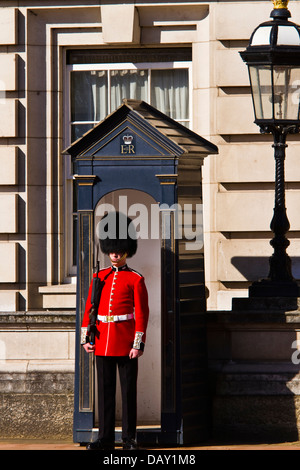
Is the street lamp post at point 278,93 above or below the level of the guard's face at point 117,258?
above

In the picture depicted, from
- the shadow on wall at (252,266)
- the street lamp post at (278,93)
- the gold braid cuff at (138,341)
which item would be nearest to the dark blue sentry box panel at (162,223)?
the gold braid cuff at (138,341)

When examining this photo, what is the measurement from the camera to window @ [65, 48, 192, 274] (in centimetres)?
1098

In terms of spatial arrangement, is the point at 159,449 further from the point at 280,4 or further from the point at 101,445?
the point at 280,4

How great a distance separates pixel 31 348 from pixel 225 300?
78.3 inches

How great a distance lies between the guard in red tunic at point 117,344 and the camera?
8.23 meters

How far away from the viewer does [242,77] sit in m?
10.6

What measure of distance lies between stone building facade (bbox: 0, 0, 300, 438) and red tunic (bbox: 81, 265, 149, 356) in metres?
2.29

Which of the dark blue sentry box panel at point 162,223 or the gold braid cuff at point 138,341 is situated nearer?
the gold braid cuff at point 138,341

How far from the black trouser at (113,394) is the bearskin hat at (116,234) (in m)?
0.82

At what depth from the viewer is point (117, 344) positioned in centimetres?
822

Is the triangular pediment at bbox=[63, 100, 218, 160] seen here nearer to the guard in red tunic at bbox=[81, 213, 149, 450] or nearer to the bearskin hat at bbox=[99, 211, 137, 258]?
the bearskin hat at bbox=[99, 211, 137, 258]

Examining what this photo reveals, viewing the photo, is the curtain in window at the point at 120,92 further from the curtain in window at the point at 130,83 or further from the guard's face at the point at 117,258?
the guard's face at the point at 117,258

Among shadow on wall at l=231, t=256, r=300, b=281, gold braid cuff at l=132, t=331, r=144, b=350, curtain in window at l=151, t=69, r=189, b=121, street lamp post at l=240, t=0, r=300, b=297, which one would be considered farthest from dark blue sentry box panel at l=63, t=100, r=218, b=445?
curtain in window at l=151, t=69, r=189, b=121

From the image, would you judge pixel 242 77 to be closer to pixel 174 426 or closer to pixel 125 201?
pixel 125 201
